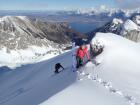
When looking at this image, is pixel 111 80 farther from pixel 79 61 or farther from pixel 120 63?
pixel 79 61

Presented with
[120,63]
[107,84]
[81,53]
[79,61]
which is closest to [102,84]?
[107,84]

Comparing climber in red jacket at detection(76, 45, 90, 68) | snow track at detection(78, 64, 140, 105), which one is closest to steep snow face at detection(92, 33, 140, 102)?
snow track at detection(78, 64, 140, 105)

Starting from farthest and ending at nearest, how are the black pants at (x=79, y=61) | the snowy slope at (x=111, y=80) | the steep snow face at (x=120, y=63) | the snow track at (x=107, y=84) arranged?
the black pants at (x=79, y=61) < the steep snow face at (x=120, y=63) < the snow track at (x=107, y=84) < the snowy slope at (x=111, y=80)

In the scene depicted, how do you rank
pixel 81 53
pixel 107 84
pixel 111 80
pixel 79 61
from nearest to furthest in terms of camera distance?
1. pixel 107 84
2. pixel 111 80
3. pixel 81 53
4. pixel 79 61

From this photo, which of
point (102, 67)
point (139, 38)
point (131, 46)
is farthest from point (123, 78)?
point (139, 38)

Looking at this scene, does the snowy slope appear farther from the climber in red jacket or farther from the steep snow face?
the climber in red jacket

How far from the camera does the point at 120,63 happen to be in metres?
35.5

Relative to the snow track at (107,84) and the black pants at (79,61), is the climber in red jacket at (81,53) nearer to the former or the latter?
the black pants at (79,61)

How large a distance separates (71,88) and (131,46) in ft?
52.9

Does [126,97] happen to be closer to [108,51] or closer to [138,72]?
[138,72]

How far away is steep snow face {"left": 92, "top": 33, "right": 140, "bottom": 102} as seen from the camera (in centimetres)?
2973

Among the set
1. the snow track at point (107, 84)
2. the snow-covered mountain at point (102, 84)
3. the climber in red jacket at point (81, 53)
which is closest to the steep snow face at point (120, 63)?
the snow-covered mountain at point (102, 84)

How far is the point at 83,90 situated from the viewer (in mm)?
25188

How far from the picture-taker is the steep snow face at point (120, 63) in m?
29.7
